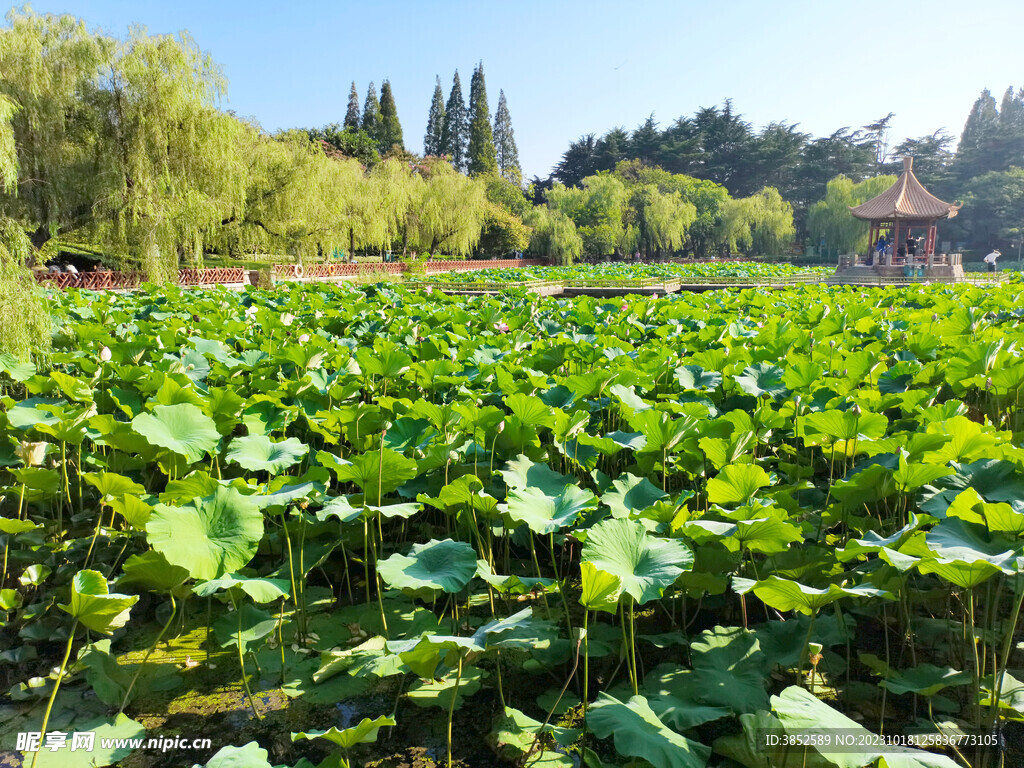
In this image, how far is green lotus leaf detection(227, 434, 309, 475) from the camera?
5.88ft

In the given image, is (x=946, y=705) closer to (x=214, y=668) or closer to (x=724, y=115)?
(x=214, y=668)

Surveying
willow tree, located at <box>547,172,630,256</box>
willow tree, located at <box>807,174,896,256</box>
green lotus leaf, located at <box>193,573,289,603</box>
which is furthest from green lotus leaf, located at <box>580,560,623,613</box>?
willow tree, located at <box>807,174,896,256</box>

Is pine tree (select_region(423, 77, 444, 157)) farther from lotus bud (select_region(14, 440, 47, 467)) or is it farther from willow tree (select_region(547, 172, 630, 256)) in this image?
lotus bud (select_region(14, 440, 47, 467))

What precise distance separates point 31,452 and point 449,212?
2568cm

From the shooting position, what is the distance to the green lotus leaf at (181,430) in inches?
72.2

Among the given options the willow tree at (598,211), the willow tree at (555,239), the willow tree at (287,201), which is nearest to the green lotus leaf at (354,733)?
the willow tree at (287,201)

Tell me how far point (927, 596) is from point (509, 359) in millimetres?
2014

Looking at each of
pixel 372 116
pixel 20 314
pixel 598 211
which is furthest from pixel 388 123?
pixel 20 314

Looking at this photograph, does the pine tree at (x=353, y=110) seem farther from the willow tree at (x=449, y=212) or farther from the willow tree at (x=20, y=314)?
the willow tree at (x=20, y=314)

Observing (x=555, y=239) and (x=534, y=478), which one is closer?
(x=534, y=478)

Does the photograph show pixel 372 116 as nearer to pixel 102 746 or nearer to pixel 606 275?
pixel 606 275

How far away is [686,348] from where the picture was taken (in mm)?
3635

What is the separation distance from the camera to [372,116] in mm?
52344

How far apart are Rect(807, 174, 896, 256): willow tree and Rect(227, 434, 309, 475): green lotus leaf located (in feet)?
Result: 125
